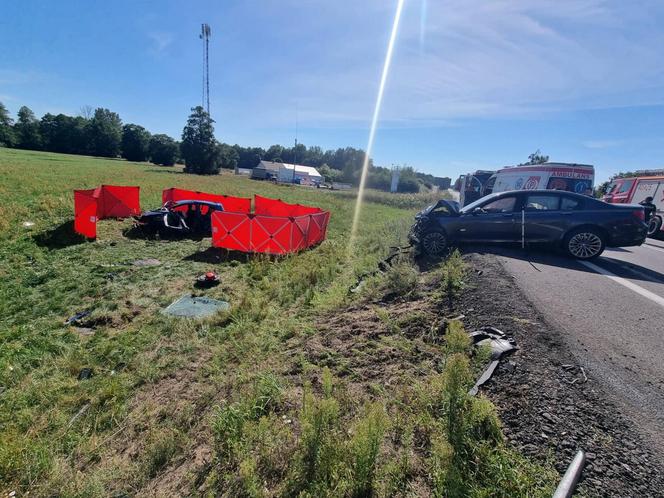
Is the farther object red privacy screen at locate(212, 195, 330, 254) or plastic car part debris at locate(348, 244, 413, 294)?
red privacy screen at locate(212, 195, 330, 254)

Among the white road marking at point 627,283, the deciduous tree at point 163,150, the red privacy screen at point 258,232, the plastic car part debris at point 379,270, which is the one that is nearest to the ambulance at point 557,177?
the white road marking at point 627,283

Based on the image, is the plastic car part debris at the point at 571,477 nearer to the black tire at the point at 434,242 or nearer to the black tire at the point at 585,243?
the black tire at the point at 434,242

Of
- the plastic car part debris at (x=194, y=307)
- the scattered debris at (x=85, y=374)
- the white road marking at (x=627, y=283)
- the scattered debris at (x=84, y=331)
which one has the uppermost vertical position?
the white road marking at (x=627, y=283)

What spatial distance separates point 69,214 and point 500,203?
15.2 metres

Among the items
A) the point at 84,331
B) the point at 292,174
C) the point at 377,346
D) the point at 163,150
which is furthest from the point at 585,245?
the point at 163,150

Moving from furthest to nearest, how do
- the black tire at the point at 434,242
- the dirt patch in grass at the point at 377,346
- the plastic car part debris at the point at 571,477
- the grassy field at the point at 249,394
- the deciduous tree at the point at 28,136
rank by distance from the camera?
1. the deciduous tree at the point at 28,136
2. the black tire at the point at 434,242
3. the dirt patch in grass at the point at 377,346
4. the grassy field at the point at 249,394
5. the plastic car part debris at the point at 571,477

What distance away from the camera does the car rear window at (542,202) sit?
25.2 feet

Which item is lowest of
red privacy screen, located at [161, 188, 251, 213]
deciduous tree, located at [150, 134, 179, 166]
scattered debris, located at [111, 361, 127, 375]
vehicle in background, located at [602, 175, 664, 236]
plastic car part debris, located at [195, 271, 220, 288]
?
scattered debris, located at [111, 361, 127, 375]

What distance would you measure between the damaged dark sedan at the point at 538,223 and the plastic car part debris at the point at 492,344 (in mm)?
4595

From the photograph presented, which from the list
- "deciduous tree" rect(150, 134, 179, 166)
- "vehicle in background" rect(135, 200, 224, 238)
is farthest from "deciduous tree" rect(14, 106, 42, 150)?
"vehicle in background" rect(135, 200, 224, 238)

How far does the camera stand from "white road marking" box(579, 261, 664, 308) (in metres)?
5.24

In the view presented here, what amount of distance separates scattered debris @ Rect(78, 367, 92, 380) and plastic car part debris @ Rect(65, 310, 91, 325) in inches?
68.9

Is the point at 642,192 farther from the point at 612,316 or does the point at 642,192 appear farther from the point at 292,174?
the point at 292,174

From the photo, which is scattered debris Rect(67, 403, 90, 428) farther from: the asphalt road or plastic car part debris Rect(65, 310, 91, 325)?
the asphalt road
